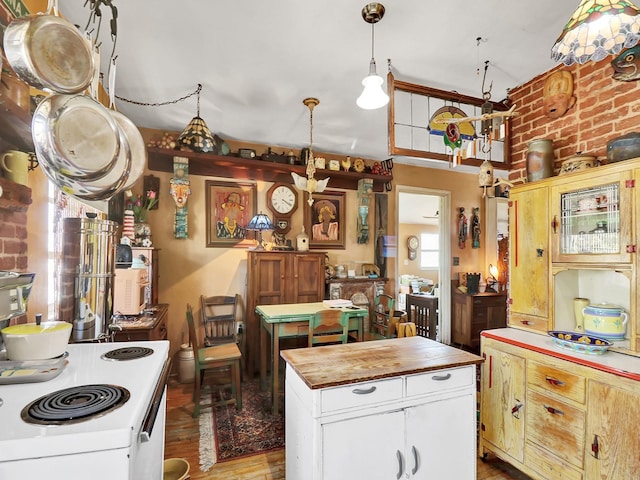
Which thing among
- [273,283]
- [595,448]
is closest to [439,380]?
[595,448]

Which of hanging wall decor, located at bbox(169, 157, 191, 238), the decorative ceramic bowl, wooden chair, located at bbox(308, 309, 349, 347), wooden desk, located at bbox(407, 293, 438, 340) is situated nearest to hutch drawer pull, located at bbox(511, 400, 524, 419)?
wooden chair, located at bbox(308, 309, 349, 347)

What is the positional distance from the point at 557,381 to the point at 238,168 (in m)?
3.71

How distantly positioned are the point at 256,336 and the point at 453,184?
389cm

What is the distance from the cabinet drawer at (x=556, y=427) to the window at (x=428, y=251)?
698 cm

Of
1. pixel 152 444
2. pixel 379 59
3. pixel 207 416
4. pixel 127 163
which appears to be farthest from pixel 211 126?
pixel 152 444

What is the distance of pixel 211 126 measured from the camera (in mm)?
3740

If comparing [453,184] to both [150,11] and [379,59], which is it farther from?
[150,11]

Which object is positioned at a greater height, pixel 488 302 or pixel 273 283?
pixel 273 283

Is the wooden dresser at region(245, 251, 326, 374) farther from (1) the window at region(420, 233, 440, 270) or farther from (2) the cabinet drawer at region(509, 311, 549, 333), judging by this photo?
(1) the window at region(420, 233, 440, 270)

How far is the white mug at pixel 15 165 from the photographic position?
1381mm

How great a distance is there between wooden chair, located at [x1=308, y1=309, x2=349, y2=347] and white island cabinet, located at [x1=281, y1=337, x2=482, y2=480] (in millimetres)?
989

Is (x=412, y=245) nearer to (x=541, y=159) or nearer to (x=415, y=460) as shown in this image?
(x=541, y=159)

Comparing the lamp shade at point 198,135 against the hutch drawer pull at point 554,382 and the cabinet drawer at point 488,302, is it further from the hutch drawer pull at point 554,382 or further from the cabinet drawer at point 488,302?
the cabinet drawer at point 488,302

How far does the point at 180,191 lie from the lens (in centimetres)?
381
